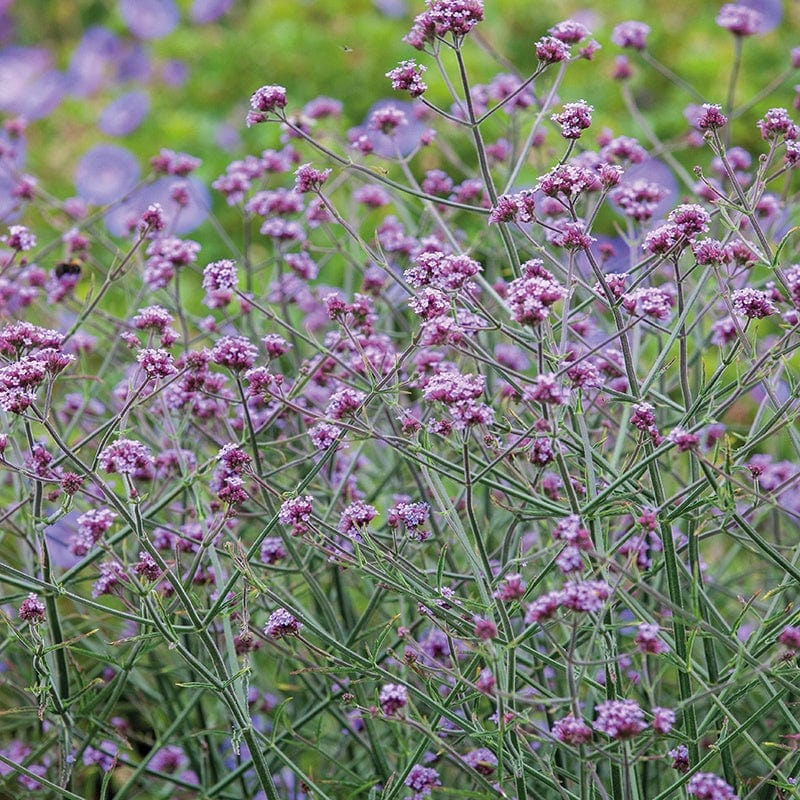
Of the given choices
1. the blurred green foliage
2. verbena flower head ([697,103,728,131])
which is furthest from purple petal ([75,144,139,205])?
verbena flower head ([697,103,728,131])

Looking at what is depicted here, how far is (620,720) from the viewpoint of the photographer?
3.24 feet

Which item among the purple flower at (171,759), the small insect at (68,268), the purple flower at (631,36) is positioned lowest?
the purple flower at (171,759)

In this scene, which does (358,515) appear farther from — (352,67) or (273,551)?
(352,67)

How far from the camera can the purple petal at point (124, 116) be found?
4.08m

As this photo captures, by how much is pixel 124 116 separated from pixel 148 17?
0.74 m

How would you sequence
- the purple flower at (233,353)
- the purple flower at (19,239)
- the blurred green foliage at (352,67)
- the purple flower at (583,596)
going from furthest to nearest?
the blurred green foliage at (352,67) → the purple flower at (19,239) → the purple flower at (233,353) → the purple flower at (583,596)

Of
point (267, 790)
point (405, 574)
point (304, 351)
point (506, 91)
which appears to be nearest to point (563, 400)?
point (405, 574)

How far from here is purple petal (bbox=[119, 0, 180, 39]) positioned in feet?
15.1

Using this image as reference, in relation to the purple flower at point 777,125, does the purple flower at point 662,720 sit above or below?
below

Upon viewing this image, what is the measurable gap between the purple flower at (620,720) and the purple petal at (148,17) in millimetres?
4150

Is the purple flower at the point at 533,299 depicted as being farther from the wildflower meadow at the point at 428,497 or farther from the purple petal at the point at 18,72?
the purple petal at the point at 18,72

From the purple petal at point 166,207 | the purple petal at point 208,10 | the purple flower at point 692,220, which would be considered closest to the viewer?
the purple flower at point 692,220

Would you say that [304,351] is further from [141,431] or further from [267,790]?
[267,790]

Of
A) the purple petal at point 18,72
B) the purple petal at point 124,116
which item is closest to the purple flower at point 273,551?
the purple petal at point 124,116
